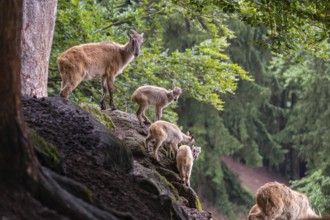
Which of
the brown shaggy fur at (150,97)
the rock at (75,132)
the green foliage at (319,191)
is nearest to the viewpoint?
the rock at (75,132)

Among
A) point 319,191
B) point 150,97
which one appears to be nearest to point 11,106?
point 150,97

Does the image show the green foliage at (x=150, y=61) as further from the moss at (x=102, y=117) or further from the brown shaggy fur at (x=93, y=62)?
the moss at (x=102, y=117)

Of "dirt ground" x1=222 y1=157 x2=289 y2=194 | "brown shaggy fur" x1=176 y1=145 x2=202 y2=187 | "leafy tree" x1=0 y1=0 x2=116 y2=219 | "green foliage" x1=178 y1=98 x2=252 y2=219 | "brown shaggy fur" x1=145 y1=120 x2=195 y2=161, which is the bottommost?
"dirt ground" x1=222 y1=157 x2=289 y2=194

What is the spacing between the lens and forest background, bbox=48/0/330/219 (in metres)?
11.4

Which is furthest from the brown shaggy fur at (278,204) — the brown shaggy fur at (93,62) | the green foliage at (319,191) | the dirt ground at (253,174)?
the dirt ground at (253,174)

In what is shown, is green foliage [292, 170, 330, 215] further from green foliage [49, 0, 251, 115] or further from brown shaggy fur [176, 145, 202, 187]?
brown shaggy fur [176, 145, 202, 187]

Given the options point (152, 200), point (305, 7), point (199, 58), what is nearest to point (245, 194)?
point (199, 58)

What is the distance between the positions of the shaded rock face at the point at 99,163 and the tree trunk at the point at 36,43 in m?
3.36

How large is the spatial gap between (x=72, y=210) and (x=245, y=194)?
100ft

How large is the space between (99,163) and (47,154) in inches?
41.2

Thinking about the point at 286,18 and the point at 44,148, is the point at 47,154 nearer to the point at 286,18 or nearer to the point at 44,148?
the point at 44,148

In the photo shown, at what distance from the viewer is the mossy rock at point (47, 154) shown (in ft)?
22.7

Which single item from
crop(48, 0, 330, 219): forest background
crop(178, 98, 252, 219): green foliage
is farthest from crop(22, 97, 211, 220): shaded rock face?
crop(178, 98, 252, 219): green foliage

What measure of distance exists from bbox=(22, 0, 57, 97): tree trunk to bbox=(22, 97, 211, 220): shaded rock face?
11.0 ft
